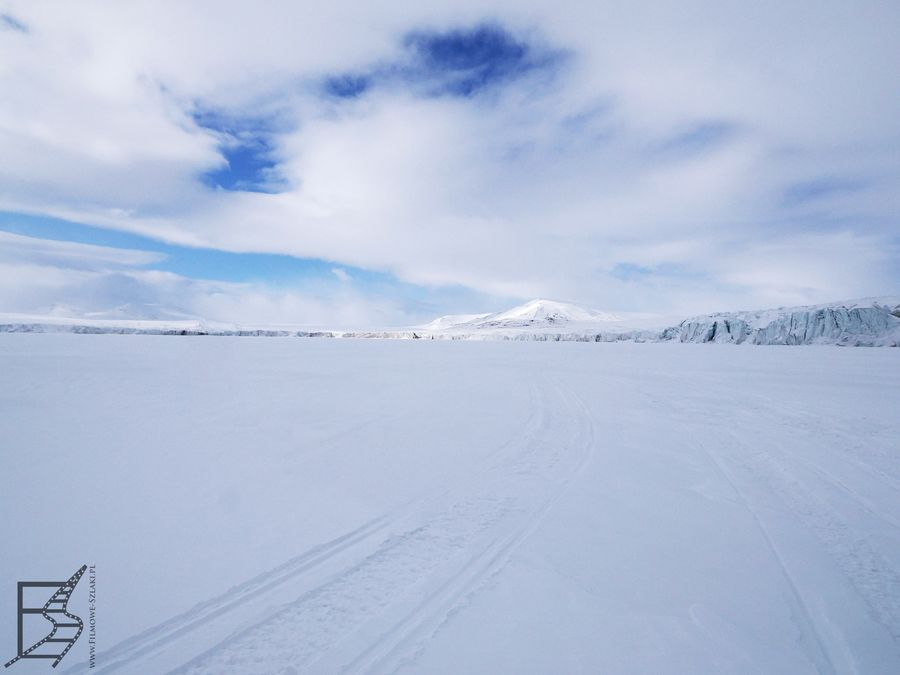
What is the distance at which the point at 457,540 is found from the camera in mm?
4004

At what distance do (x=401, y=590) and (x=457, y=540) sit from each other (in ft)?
3.00

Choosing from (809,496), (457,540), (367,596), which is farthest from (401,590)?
(809,496)

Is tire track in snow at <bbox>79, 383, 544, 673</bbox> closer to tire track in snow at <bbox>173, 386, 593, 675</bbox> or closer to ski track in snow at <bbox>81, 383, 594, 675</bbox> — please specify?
ski track in snow at <bbox>81, 383, 594, 675</bbox>

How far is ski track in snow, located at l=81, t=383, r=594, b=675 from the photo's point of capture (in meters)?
2.55

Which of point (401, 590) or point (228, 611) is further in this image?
point (401, 590)

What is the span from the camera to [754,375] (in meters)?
18.7

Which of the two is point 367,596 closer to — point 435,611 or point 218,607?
point 435,611

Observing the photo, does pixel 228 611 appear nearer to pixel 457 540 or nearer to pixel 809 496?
pixel 457 540

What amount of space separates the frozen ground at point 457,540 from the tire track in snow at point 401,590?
2 centimetres

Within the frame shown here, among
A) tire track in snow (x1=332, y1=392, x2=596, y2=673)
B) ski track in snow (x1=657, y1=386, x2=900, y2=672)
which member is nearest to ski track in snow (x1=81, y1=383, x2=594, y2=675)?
tire track in snow (x1=332, y1=392, x2=596, y2=673)

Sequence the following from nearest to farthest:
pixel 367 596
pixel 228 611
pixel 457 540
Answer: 1. pixel 228 611
2. pixel 367 596
3. pixel 457 540

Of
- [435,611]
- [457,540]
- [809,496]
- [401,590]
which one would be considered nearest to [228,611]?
[401,590]

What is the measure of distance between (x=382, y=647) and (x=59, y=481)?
17.3 ft

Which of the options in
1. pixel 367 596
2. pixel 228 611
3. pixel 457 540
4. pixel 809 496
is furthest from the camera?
pixel 809 496
